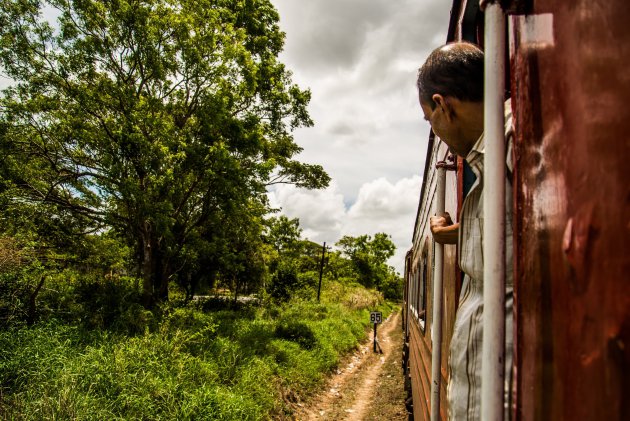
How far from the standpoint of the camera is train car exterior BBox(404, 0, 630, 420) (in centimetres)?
44

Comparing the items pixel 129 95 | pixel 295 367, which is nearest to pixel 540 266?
pixel 295 367

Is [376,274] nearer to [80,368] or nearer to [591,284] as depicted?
[80,368]

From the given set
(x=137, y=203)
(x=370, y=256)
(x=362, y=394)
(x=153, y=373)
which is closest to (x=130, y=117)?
(x=137, y=203)

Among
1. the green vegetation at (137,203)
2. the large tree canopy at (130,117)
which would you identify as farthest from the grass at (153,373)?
the large tree canopy at (130,117)

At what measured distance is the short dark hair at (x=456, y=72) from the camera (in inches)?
41.8

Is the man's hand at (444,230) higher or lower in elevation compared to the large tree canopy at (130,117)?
lower

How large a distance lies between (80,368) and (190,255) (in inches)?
260

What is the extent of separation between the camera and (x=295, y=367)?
Result: 27.5 ft

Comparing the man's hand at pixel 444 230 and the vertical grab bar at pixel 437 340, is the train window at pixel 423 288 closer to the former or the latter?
the vertical grab bar at pixel 437 340

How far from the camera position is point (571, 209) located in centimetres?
53

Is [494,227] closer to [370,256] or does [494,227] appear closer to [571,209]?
[571,209]

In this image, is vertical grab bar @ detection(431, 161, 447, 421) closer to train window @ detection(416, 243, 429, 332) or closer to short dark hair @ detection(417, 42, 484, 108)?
short dark hair @ detection(417, 42, 484, 108)

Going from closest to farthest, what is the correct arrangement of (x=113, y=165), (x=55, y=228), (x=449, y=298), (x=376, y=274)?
(x=449, y=298) < (x=113, y=165) < (x=55, y=228) < (x=376, y=274)

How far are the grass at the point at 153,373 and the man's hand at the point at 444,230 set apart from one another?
14.8ft
